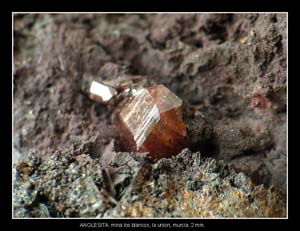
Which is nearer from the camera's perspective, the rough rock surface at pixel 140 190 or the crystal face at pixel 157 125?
the rough rock surface at pixel 140 190

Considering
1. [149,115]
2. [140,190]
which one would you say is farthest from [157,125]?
[140,190]

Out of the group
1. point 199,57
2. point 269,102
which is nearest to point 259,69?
point 269,102

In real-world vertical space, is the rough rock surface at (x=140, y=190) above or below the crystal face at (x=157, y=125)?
below

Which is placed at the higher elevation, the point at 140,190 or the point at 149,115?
the point at 149,115

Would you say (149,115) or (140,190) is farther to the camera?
(149,115)

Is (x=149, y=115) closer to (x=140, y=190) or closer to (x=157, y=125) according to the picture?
(x=157, y=125)

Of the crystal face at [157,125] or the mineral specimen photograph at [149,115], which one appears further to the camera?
the crystal face at [157,125]
